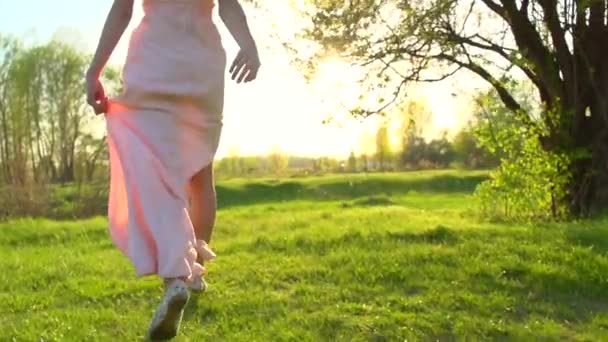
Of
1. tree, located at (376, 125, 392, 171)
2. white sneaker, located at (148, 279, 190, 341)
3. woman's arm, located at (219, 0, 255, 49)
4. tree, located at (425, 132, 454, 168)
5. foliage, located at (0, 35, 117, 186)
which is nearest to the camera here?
white sneaker, located at (148, 279, 190, 341)

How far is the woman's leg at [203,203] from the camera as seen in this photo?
4.54m

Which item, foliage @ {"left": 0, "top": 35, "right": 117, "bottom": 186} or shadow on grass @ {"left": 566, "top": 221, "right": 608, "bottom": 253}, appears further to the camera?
foliage @ {"left": 0, "top": 35, "right": 117, "bottom": 186}

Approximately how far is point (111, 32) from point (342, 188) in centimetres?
3106

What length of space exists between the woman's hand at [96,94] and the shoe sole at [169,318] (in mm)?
1088

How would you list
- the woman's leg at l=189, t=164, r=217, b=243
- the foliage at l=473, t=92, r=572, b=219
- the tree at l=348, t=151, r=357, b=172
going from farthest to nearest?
the tree at l=348, t=151, r=357, b=172 → the foliage at l=473, t=92, r=572, b=219 → the woman's leg at l=189, t=164, r=217, b=243

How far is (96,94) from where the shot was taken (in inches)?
167

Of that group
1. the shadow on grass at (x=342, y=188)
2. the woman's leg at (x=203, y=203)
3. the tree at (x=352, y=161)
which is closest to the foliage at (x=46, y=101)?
the shadow on grass at (x=342, y=188)

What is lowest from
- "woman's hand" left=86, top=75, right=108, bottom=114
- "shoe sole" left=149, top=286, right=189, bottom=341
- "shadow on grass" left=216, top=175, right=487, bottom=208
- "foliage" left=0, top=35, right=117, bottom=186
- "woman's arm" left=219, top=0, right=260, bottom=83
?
"shadow on grass" left=216, top=175, right=487, bottom=208

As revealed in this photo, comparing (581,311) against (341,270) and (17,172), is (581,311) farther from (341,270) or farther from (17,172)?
(17,172)

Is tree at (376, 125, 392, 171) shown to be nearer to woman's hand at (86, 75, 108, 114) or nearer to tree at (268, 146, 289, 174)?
tree at (268, 146, 289, 174)

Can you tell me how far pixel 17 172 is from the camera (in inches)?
821

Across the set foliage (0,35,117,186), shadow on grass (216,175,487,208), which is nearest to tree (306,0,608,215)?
shadow on grass (216,175,487,208)

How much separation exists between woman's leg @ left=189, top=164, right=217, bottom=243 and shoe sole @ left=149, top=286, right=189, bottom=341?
62 centimetres

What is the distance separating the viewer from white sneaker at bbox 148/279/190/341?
13.0 ft
